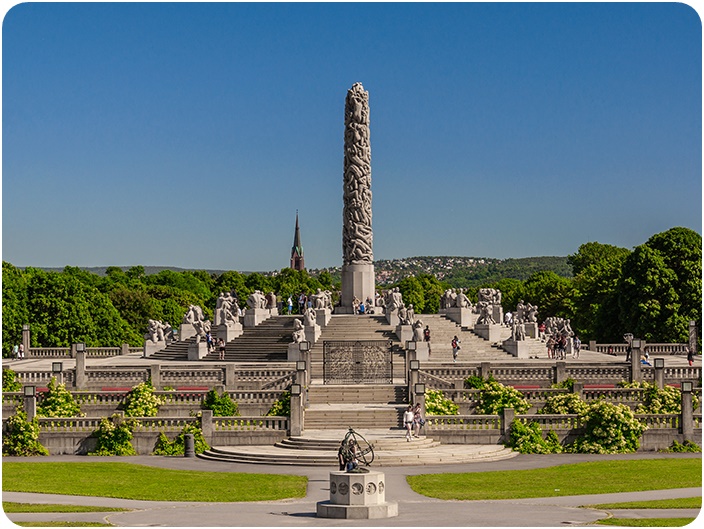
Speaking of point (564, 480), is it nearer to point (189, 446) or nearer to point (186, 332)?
point (189, 446)

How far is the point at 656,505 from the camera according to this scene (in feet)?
114

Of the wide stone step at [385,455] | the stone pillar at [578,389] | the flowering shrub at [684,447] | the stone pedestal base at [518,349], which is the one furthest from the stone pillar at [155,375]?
the stone pedestal base at [518,349]

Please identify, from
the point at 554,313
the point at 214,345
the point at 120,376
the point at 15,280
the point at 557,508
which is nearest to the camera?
the point at 557,508

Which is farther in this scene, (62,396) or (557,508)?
(62,396)

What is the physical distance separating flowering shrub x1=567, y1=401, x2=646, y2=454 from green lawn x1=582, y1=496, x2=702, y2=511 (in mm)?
14456

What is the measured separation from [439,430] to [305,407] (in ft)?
21.9

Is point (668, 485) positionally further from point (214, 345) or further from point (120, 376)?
point (214, 345)

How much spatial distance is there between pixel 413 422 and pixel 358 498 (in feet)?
60.4

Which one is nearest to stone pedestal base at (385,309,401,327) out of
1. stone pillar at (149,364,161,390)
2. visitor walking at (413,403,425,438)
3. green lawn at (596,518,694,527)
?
stone pillar at (149,364,161,390)

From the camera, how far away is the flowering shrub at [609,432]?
50.6m

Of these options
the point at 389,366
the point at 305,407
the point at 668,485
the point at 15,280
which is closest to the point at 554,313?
the point at 15,280

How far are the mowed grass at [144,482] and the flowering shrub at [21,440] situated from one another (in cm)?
305

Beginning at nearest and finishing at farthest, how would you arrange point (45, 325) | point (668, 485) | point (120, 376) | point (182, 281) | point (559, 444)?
point (668, 485) < point (559, 444) < point (120, 376) < point (45, 325) < point (182, 281)

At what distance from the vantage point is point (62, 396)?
54.8 meters
